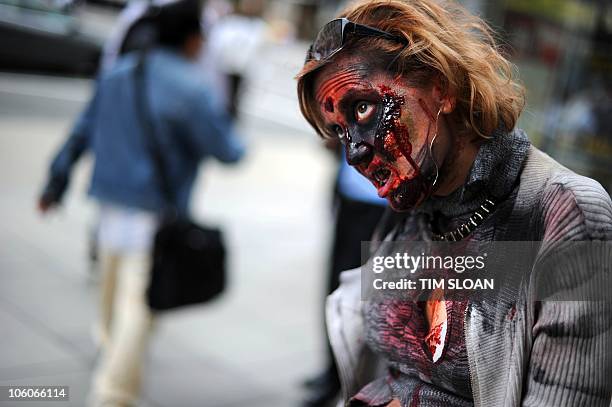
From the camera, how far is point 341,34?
5.41 ft

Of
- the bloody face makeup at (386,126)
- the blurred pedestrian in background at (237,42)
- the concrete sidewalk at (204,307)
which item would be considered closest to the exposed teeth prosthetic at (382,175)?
the bloody face makeup at (386,126)

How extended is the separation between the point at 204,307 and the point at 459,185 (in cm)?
425

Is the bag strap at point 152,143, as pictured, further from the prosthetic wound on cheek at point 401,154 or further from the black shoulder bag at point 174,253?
the prosthetic wound on cheek at point 401,154

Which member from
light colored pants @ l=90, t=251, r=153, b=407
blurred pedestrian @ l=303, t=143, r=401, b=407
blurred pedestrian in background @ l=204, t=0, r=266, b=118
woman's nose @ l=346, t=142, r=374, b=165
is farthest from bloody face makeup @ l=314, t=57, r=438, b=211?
blurred pedestrian in background @ l=204, t=0, r=266, b=118

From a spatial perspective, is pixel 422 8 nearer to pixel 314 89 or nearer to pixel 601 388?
pixel 314 89

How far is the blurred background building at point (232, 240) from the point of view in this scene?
4.68 m

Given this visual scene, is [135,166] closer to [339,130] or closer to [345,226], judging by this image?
[345,226]

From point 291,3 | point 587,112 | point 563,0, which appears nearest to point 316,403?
point 587,112

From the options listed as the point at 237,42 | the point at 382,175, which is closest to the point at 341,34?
the point at 382,175

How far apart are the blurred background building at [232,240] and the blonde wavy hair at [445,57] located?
0.59ft

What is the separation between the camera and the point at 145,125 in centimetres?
401

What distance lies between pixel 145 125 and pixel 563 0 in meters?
2.60

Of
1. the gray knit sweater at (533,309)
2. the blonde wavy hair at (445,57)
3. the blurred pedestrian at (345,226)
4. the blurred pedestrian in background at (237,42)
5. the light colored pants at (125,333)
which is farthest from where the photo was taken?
the blurred pedestrian in background at (237,42)

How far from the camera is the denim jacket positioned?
4.02m
